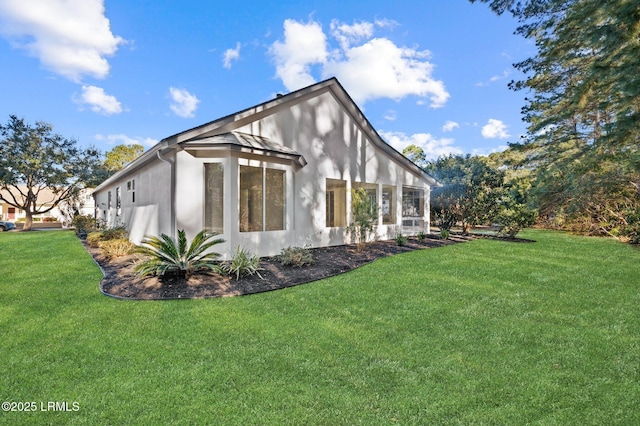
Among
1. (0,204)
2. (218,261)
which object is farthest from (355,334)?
(0,204)

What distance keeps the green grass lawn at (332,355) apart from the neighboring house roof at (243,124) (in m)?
4.13

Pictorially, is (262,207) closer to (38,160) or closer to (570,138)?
(570,138)

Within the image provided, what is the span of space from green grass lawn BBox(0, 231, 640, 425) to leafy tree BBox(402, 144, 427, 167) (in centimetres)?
3287

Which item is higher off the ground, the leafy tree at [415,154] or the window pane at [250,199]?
the leafy tree at [415,154]

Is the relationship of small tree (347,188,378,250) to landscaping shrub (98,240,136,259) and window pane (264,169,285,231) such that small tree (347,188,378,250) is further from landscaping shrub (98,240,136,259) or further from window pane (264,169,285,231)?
landscaping shrub (98,240,136,259)

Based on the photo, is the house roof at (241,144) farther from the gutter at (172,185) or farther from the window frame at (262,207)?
the gutter at (172,185)

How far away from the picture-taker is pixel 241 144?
8.16 metres

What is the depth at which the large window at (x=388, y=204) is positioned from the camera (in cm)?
1459

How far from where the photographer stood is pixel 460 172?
54.2 ft

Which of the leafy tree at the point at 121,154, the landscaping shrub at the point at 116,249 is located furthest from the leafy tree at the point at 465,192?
the leafy tree at the point at 121,154

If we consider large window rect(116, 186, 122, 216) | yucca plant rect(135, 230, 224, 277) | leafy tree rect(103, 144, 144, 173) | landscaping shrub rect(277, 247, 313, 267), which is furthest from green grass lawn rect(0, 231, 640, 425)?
leafy tree rect(103, 144, 144, 173)

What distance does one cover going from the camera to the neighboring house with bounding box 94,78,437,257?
852cm

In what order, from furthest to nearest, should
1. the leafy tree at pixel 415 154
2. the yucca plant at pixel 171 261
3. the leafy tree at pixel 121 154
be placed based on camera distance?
the leafy tree at pixel 121 154 → the leafy tree at pixel 415 154 → the yucca plant at pixel 171 261

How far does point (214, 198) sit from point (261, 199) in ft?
4.38
